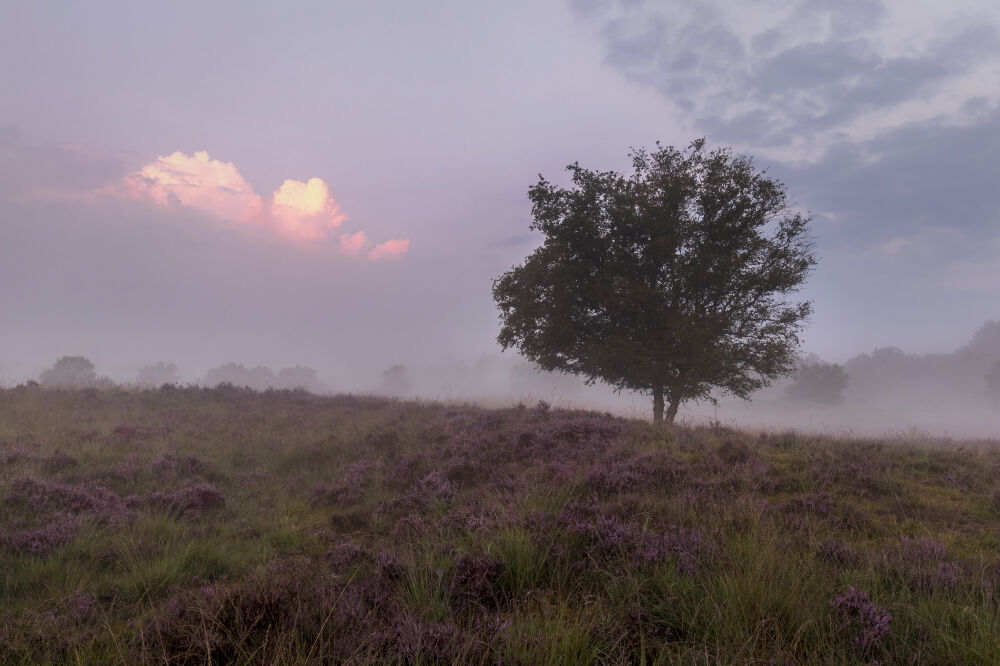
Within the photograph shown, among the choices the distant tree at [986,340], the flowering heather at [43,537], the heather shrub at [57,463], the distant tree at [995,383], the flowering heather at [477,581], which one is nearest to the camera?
the flowering heather at [477,581]

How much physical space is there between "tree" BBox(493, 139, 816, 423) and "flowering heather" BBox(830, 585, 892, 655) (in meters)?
12.2

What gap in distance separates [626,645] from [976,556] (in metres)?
4.29

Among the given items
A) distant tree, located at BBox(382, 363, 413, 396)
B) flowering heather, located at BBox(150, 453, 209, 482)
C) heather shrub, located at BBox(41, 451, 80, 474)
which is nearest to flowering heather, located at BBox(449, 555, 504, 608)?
flowering heather, located at BBox(150, 453, 209, 482)

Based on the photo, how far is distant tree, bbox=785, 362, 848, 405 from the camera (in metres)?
63.4

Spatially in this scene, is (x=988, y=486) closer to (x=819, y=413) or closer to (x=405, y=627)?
(x=405, y=627)

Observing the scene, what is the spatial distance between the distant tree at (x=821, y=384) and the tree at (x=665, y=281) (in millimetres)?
57247

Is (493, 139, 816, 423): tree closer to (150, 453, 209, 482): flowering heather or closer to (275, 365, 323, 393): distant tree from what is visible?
(150, 453, 209, 482): flowering heather

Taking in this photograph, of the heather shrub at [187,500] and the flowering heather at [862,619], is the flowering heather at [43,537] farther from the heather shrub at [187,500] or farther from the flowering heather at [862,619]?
the flowering heather at [862,619]

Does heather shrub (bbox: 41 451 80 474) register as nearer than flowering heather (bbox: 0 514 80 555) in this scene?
No

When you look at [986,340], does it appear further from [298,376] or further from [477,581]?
[298,376]

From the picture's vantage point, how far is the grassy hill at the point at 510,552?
273 cm

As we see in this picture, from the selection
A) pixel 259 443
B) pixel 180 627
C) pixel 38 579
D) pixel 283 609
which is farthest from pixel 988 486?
pixel 259 443

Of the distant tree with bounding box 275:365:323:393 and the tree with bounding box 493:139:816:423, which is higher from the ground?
the tree with bounding box 493:139:816:423

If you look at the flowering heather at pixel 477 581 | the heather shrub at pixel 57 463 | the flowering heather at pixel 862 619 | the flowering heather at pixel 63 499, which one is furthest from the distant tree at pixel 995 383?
the heather shrub at pixel 57 463
